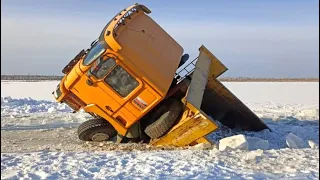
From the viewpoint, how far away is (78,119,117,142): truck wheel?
8297 millimetres

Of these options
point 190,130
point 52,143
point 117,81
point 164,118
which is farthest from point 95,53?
point 52,143

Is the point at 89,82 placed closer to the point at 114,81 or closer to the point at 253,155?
the point at 114,81

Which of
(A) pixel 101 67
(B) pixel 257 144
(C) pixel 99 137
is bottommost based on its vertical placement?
(C) pixel 99 137

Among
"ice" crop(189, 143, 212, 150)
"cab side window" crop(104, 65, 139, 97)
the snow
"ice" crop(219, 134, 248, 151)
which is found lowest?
"ice" crop(189, 143, 212, 150)

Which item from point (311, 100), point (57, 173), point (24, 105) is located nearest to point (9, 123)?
point (24, 105)

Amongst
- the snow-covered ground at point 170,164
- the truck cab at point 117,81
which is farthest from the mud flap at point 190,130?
the truck cab at point 117,81

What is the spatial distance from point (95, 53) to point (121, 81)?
67 centimetres

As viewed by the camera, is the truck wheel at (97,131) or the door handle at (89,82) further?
the truck wheel at (97,131)

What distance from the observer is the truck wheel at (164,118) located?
25.2 ft

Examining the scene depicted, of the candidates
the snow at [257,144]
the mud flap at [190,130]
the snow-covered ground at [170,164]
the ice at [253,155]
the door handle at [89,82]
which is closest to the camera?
the snow-covered ground at [170,164]

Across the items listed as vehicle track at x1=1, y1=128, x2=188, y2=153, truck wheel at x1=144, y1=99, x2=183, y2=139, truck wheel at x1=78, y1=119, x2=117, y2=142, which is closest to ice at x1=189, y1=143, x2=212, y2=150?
vehicle track at x1=1, y1=128, x2=188, y2=153

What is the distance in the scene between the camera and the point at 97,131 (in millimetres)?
8336

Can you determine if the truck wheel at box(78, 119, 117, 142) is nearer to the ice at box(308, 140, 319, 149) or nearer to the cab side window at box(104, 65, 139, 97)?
the cab side window at box(104, 65, 139, 97)

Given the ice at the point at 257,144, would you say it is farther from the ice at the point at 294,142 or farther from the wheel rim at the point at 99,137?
the wheel rim at the point at 99,137
